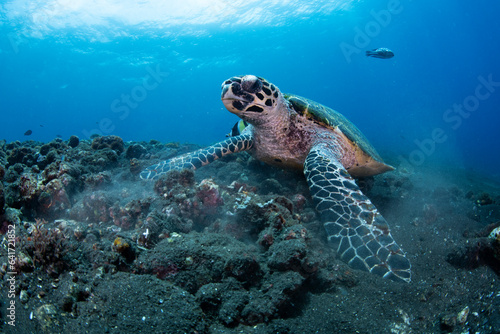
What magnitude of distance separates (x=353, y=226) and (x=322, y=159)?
1.34 meters

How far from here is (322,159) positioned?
3752 millimetres

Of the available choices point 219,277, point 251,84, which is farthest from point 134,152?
point 219,277

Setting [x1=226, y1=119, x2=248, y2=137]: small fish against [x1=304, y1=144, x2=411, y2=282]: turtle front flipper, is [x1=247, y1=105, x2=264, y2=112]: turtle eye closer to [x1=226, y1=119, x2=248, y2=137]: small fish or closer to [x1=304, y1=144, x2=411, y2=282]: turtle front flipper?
[x1=304, y1=144, x2=411, y2=282]: turtle front flipper

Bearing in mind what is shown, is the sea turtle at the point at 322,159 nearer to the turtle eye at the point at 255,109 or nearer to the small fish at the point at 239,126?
the turtle eye at the point at 255,109

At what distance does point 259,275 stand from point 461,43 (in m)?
112

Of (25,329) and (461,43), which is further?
(461,43)

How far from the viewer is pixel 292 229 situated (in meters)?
2.22

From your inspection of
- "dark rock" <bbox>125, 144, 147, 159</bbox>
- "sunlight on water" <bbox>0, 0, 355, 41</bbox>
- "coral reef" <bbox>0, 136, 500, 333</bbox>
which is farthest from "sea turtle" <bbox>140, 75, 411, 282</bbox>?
"sunlight on water" <bbox>0, 0, 355, 41</bbox>

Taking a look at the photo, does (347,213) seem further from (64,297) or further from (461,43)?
(461,43)

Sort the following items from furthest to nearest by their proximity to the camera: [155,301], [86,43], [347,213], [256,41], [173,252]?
[256,41], [86,43], [347,213], [173,252], [155,301]

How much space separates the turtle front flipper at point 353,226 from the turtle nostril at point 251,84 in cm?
156

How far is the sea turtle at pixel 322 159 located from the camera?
2465 millimetres

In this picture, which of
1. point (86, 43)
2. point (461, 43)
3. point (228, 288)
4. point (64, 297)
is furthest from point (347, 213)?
point (461, 43)

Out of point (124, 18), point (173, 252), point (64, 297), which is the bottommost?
point (64, 297)
